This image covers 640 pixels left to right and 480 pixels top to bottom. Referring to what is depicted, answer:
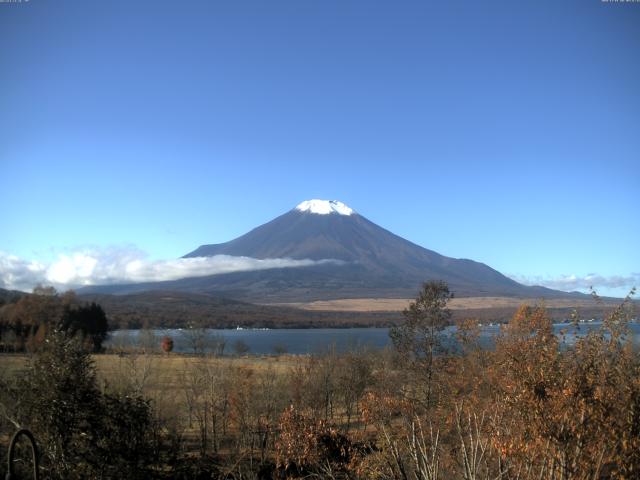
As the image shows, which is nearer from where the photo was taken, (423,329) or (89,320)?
(423,329)

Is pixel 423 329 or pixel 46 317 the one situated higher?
pixel 423 329

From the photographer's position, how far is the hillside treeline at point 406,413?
6.79m

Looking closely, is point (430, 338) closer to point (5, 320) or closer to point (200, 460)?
point (200, 460)

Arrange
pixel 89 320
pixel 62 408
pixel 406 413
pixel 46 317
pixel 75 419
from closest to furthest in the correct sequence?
1. pixel 406 413
2. pixel 62 408
3. pixel 75 419
4. pixel 46 317
5. pixel 89 320

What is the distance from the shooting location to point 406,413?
12.3 m

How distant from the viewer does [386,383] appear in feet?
86.4

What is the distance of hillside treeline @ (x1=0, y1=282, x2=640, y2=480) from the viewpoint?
267 inches

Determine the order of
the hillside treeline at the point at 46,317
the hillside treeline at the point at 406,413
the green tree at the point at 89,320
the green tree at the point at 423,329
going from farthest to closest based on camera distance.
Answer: the green tree at the point at 89,320
the hillside treeline at the point at 46,317
the green tree at the point at 423,329
the hillside treeline at the point at 406,413

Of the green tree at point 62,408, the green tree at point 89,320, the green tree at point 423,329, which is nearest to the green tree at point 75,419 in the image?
the green tree at point 62,408

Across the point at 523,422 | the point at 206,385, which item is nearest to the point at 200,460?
the point at 206,385

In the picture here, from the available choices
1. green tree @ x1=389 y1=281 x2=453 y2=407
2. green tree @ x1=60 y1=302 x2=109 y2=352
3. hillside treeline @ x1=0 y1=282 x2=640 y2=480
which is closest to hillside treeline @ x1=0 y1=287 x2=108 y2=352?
green tree @ x1=60 y1=302 x2=109 y2=352

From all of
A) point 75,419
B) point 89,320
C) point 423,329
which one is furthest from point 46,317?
point 75,419

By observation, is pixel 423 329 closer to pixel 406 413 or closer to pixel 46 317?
pixel 406 413

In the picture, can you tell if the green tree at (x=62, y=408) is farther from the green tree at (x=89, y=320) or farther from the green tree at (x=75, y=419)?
the green tree at (x=89, y=320)
